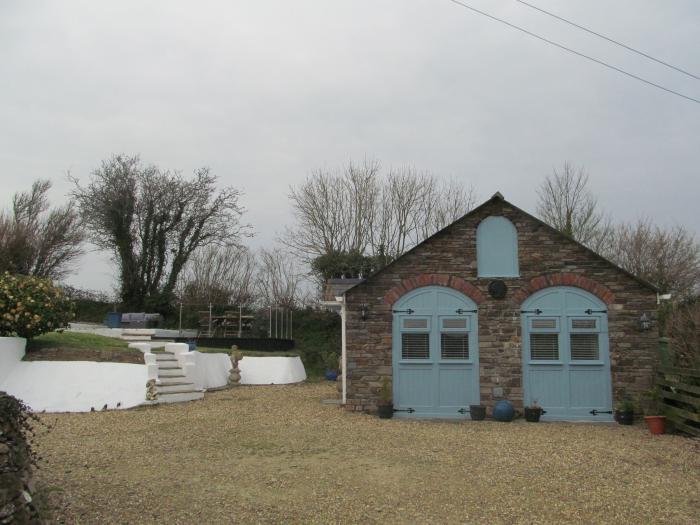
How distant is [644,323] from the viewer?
1144 cm

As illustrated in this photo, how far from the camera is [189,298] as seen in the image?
25.9 meters

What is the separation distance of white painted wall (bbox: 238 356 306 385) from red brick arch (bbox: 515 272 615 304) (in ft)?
32.7

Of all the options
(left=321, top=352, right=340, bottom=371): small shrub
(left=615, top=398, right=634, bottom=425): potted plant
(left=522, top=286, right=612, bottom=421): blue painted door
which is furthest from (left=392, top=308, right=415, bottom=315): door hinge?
(left=321, top=352, right=340, bottom=371): small shrub

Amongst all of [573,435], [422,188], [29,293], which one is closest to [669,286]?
[422,188]

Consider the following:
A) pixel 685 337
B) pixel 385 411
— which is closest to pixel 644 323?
pixel 685 337

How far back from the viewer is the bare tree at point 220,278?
85.8ft

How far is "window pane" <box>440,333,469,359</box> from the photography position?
11867 mm

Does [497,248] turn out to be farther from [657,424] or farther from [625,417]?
[657,424]

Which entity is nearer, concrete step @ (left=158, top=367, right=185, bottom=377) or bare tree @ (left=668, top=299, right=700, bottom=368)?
bare tree @ (left=668, top=299, right=700, bottom=368)

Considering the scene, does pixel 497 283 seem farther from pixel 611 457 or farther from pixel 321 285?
pixel 321 285

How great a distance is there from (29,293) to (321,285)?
13156mm

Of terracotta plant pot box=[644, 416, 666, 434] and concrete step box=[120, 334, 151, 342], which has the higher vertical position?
→ concrete step box=[120, 334, 151, 342]

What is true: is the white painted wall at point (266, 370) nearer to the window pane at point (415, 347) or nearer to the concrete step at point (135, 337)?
the concrete step at point (135, 337)

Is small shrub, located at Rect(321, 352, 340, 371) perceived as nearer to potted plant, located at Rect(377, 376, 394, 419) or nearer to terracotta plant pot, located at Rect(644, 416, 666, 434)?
potted plant, located at Rect(377, 376, 394, 419)
